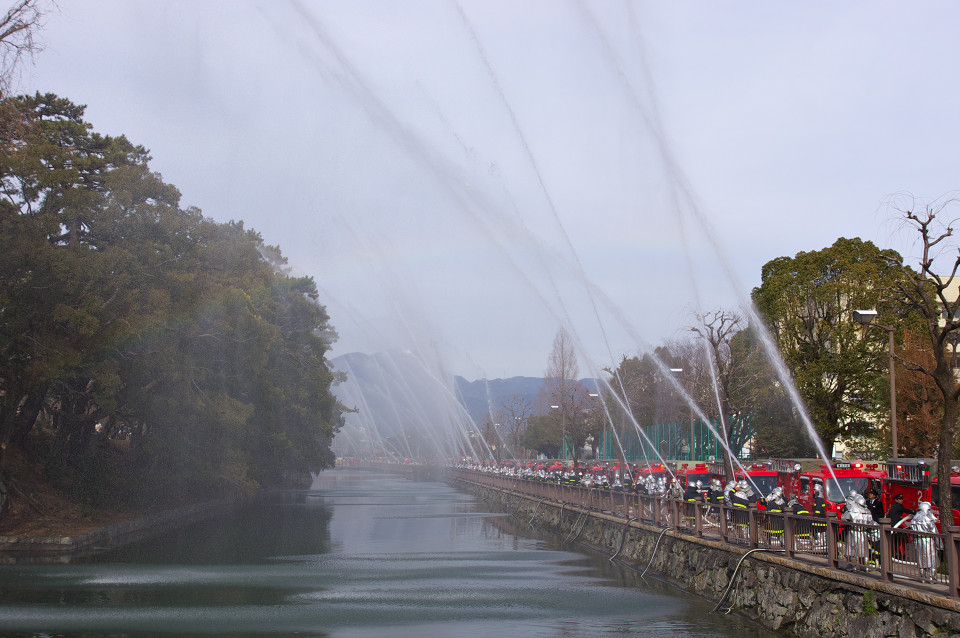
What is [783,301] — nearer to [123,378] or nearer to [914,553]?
[123,378]

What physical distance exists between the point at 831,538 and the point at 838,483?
26.8 feet

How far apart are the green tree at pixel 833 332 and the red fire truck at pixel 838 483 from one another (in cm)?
2638

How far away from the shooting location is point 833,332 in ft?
170

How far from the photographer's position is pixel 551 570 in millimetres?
29391

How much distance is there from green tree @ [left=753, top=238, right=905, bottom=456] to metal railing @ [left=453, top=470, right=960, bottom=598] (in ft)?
83.8

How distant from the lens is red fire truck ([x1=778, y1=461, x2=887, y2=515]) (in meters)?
23.7

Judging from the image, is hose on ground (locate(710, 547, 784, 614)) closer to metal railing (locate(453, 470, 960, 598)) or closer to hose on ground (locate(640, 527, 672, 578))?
metal railing (locate(453, 470, 960, 598))

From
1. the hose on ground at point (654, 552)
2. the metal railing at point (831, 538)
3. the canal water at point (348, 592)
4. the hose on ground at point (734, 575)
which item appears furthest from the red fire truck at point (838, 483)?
the canal water at point (348, 592)

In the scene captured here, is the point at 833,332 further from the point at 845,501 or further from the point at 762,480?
the point at 845,501

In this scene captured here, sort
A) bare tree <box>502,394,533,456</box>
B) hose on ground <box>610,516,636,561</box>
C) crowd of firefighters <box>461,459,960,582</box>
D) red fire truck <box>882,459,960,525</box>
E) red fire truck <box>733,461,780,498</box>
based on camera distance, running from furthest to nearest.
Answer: bare tree <box>502,394,533,456</box>
hose on ground <box>610,516,636,561</box>
red fire truck <box>733,461,780,498</box>
red fire truck <box>882,459,960,525</box>
crowd of firefighters <box>461,459,960,582</box>

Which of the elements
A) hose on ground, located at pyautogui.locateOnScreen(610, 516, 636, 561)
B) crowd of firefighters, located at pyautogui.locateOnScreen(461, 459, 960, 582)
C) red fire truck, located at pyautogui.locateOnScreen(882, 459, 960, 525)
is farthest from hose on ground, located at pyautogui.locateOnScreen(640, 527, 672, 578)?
red fire truck, located at pyautogui.locateOnScreen(882, 459, 960, 525)

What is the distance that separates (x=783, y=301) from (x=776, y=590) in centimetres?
3773

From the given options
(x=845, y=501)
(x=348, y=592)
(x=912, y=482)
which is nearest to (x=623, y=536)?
(x=845, y=501)

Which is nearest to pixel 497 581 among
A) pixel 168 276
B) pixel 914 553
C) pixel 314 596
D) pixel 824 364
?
pixel 314 596
